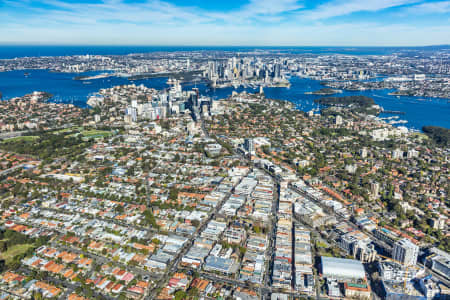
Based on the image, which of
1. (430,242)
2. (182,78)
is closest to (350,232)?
(430,242)

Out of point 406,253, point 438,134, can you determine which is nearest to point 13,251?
point 406,253

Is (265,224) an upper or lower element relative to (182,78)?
lower

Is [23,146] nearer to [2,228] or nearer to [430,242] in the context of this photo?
[2,228]

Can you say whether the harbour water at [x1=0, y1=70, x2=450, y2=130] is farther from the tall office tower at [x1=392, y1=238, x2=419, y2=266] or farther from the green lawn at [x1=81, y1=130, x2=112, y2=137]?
the tall office tower at [x1=392, y1=238, x2=419, y2=266]

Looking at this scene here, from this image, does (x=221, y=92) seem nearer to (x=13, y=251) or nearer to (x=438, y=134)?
(x=438, y=134)

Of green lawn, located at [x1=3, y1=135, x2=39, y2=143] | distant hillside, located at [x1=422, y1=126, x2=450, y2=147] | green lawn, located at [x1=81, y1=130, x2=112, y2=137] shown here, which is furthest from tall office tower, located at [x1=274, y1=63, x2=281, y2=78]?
green lawn, located at [x1=3, y1=135, x2=39, y2=143]

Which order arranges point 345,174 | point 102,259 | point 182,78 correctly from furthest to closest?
point 182,78, point 345,174, point 102,259

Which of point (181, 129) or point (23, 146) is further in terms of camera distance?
point (181, 129)
